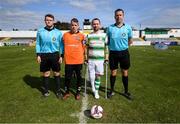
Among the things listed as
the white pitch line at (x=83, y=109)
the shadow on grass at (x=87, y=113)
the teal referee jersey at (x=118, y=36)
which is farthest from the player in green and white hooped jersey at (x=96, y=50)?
the shadow on grass at (x=87, y=113)

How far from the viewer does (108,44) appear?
27.4 ft

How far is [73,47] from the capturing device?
821cm

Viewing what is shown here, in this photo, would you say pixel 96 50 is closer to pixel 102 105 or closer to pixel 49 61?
pixel 49 61

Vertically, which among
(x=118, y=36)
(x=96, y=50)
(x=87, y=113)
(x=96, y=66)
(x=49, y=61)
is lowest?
(x=87, y=113)

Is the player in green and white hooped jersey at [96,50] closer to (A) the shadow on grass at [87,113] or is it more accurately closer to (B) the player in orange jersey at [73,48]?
(B) the player in orange jersey at [73,48]

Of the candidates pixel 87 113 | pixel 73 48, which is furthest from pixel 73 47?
pixel 87 113

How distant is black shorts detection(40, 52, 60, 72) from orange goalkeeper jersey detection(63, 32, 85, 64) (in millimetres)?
347

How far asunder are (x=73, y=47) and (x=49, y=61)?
2.84ft

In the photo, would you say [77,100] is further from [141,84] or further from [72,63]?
[141,84]

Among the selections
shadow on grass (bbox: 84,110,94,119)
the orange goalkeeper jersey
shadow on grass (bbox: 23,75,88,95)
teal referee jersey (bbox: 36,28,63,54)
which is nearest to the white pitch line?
shadow on grass (bbox: 84,110,94,119)

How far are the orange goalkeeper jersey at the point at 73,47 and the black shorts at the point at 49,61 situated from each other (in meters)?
0.35

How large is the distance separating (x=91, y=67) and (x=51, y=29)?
1573 millimetres

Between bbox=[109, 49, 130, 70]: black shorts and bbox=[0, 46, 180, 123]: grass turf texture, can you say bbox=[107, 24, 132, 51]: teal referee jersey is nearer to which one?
bbox=[109, 49, 130, 70]: black shorts

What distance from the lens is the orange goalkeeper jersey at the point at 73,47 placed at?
816cm
